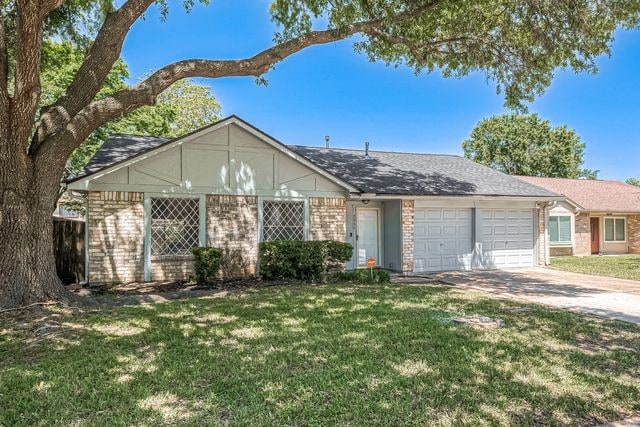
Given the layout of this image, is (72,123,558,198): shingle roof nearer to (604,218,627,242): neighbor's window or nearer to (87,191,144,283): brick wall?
(87,191,144,283): brick wall

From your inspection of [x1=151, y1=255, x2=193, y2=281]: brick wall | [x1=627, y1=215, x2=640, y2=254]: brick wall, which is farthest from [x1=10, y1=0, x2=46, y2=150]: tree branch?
[x1=627, y1=215, x2=640, y2=254]: brick wall

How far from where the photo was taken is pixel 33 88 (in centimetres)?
735

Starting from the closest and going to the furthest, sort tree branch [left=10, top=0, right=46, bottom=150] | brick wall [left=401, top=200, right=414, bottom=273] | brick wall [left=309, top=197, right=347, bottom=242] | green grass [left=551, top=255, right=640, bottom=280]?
tree branch [left=10, top=0, right=46, bottom=150], brick wall [left=309, top=197, right=347, bottom=242], green grass [left=551, top=255, right=640, bottom=280], brick wall [left=401, top=200, right=414, bottom=273]

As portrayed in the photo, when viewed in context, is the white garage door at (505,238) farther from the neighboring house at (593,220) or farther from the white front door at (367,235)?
the neighboring house at (593,220)

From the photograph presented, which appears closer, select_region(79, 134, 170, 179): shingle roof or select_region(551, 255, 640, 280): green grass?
select_region(79, 134, 170, 179): shingle roof

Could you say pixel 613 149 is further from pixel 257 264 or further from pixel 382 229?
pixel 257 264

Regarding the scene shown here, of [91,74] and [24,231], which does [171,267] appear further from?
[91,74]

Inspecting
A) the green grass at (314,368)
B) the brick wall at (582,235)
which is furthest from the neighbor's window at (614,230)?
the green grass at (314,368)

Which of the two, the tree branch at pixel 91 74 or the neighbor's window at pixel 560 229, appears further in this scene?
the neighbor's window at pixel 560 229

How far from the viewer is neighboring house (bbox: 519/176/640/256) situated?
20.2 metres

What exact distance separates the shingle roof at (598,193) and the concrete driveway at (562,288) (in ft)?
30.2

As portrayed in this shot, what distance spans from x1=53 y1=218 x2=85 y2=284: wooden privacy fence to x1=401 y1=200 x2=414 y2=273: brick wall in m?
9.31

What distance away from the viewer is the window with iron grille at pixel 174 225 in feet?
35.8

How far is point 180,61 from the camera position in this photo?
28.0 ft
